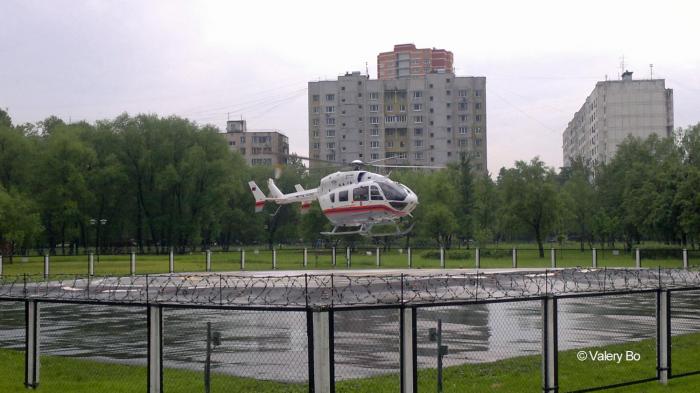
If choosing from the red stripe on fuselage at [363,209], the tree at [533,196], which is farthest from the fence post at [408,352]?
the tree at [533,196]

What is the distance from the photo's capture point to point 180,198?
288 feet

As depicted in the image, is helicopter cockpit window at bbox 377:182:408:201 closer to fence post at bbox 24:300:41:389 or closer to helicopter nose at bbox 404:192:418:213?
helicopter nose at bbox 404:192:418:213

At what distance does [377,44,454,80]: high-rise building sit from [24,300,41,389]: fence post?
167688 mm

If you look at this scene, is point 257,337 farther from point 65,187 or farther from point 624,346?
point 65,187

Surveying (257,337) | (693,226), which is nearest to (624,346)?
(257,337)

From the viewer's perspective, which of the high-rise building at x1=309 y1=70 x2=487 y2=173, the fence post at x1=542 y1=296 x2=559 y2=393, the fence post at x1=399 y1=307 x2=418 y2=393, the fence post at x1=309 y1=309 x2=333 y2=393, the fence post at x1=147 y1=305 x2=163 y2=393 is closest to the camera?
the fence post at x1=309 y1=309 x2=333 y2=393

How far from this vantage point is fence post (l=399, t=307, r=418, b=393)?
1028 centimetres

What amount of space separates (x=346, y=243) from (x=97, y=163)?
27563mm

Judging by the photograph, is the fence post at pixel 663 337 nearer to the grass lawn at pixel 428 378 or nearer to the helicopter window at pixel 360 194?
the grass lawn at pixel 428 378

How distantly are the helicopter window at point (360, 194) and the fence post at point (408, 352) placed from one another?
30.1 m

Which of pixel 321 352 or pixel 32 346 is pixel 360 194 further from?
pixel 321 352

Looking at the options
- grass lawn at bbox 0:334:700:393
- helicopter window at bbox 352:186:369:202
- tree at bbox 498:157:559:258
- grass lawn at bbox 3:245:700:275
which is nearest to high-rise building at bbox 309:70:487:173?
tree at bbox 498:157:559:258

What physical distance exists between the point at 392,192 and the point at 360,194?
1636mm

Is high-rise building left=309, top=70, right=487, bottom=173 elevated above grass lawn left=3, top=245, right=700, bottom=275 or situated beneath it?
elevated above
